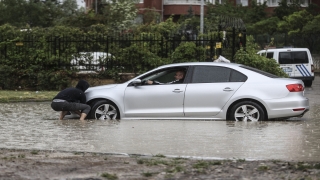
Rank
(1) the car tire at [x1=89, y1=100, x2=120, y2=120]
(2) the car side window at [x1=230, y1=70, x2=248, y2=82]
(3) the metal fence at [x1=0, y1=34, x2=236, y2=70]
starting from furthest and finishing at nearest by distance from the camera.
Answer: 1. (3) the metal fence at [x1=0, y1=34, x2=236, y2=70]
2. (1) the car tire at [x1=89, y1=100, x2=120, y2=120]
3. (2) the car side window at [x1=230, y1=70, x2=248, y2=82]

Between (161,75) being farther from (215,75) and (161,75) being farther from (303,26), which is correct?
(303,26)

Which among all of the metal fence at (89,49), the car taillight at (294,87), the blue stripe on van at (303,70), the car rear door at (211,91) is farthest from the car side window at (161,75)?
the blue stripe on van at (303,70)

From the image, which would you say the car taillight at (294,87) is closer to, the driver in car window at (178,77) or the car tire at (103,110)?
the driver in car window at (178,77)

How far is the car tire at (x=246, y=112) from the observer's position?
52.6 ft

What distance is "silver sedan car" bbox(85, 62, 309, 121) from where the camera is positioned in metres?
16.0

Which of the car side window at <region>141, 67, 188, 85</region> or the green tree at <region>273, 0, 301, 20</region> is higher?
the green tree at <region>273, 0, 301, 20</region>

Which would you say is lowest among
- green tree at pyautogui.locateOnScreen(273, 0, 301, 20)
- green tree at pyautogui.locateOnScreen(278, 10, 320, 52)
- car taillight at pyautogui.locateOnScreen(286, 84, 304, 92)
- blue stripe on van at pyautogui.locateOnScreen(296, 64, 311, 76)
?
blue stripe on van at pyautogui.locateOnScreen(296, 64, 311, 76)

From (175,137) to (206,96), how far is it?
3.14m

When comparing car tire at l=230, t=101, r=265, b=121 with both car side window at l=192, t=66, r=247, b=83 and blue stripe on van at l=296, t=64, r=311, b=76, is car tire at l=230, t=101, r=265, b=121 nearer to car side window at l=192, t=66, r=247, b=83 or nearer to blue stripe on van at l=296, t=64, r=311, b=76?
car side window at l=192, t=66, r=247, b=83

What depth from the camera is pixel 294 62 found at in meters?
35.4

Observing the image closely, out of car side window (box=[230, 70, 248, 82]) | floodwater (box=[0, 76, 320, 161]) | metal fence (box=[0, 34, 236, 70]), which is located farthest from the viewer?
metal fence (box=[0, 34, 236, 70])

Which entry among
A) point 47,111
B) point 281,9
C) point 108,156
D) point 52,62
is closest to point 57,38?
point 52,62

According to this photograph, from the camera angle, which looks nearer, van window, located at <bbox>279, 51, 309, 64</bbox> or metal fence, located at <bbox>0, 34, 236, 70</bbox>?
metal fence, located at <bbox>0, 34, 236, 70</bbox>

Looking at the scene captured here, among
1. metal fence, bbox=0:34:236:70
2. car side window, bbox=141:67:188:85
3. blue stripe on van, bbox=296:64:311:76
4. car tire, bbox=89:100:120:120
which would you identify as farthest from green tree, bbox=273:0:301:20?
car tire, bbox=89:100:120:120
